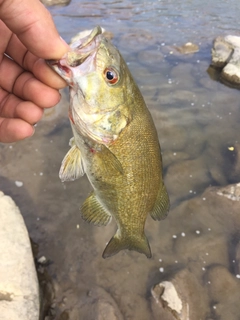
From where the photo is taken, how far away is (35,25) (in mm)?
1818

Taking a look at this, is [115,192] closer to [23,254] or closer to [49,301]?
[23,254]

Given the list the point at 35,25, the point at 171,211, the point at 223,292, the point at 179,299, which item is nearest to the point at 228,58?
the point at 171,211

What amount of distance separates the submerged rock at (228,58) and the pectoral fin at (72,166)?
572 centimetres

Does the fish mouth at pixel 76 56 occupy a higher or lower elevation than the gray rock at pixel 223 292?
higher

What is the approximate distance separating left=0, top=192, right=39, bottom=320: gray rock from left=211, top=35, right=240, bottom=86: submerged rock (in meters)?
5.43

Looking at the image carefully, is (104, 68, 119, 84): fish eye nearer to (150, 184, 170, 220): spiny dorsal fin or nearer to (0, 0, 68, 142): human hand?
(0, 0, 68, 142): human hand

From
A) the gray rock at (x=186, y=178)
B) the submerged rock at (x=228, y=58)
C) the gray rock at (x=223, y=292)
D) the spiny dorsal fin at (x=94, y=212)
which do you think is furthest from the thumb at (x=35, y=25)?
the submerged rock at (x=228, y=58)

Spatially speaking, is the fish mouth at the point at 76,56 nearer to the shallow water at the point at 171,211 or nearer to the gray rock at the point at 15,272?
the gray rock at the point at 15,272

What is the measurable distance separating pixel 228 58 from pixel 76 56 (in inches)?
259

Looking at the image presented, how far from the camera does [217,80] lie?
24.0 feet

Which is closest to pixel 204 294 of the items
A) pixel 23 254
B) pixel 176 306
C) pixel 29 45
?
pixel 176 306

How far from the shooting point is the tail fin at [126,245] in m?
2.57

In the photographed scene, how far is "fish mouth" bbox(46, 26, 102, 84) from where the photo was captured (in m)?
1.86

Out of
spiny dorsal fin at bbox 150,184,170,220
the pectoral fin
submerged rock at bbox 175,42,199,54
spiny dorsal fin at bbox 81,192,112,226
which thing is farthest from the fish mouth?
submerged rock at bbox 175,42,199,54
